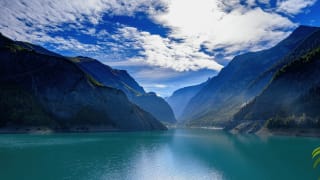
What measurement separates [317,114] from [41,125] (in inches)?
7026

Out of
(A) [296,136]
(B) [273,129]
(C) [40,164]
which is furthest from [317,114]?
(C) [40,164]

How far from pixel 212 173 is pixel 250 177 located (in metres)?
7.70

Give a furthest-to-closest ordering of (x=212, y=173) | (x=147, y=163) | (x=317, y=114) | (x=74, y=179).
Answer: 1. (x=317, y=114)
2. (x=147, y=163)
3. (x=212, y=173)
4. (x=74, y=179)

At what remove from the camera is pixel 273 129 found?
18262 centimetres

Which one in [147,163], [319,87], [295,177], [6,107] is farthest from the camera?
[6,107]

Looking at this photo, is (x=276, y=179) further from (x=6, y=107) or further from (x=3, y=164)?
(x=6, y=107)

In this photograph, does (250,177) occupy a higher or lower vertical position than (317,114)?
lower

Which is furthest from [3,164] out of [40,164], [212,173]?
[212,173]

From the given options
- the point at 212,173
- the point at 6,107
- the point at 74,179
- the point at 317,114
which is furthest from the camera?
the point at 6,107

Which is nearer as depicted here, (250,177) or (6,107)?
(250,177)

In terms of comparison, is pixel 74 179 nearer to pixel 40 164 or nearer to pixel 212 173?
pixel 40 164

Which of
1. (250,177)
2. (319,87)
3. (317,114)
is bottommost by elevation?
(250,177)

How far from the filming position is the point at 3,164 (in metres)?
61.7

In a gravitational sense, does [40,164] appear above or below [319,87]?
below
